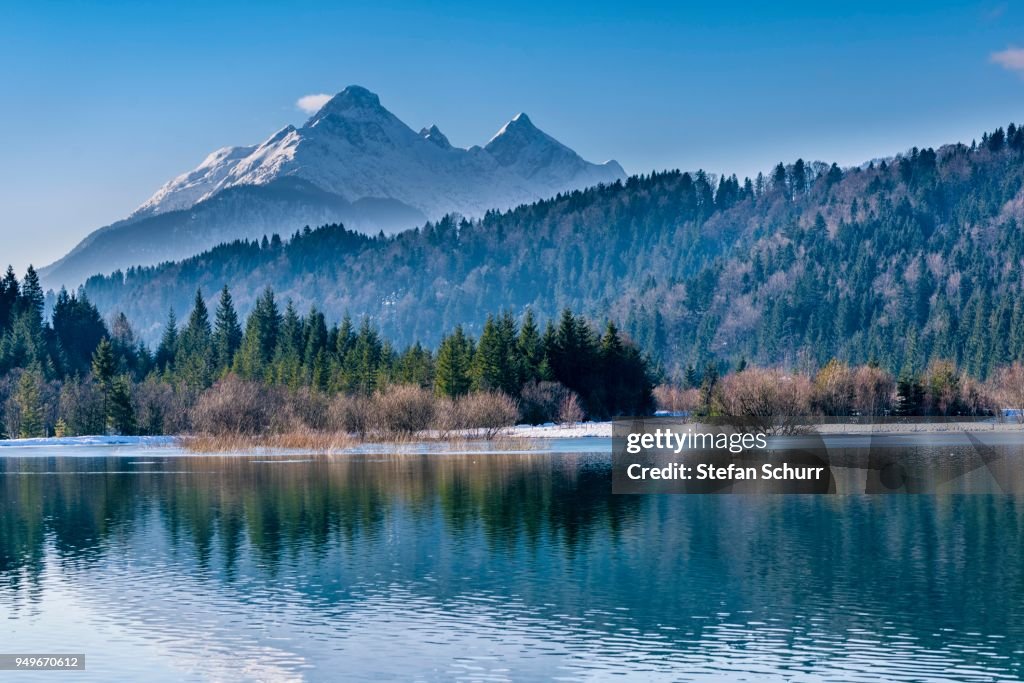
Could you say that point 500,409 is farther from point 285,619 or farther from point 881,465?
point 285,619

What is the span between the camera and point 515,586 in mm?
35031

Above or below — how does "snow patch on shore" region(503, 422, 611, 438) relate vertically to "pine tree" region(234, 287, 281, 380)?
below

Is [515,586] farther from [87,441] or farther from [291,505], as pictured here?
[87,441]

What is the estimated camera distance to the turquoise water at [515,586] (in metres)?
26.7

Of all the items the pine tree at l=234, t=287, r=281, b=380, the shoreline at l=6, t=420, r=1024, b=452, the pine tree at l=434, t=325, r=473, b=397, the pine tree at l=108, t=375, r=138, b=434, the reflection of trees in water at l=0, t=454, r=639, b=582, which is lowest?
the reflection of trees in water at l=0, t=454, r=639, b=582

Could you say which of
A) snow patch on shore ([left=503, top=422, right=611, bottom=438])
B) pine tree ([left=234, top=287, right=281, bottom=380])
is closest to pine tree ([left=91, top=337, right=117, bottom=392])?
pine tree ([left=234, top=287, right=281, bottom=380])

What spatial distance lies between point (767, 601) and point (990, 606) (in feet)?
18.0

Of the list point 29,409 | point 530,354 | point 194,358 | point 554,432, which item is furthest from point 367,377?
point 194,358

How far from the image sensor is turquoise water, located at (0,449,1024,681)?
26.7 metres

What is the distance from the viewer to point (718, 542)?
42719 millimetres

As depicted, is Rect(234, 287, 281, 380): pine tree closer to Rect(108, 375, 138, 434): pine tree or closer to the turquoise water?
Rect(108, 375, 138, 434): pine tree

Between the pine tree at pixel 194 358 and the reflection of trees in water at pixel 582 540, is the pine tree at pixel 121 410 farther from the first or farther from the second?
the reflection of trees in water at pixel 582 540

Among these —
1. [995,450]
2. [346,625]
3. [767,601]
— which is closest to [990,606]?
[767,601]

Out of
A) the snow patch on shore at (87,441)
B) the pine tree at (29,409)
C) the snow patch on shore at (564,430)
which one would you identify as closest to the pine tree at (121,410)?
the snow patch on shore at (87,441)
